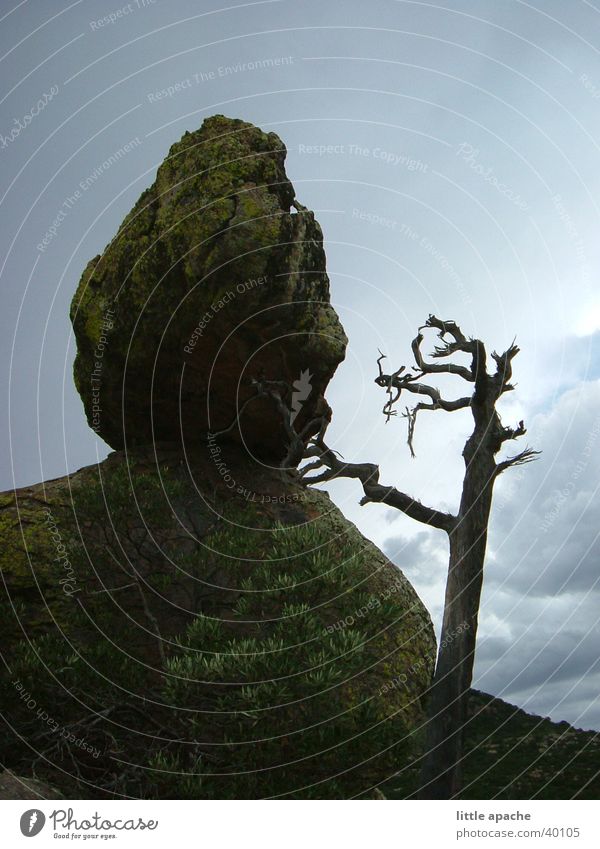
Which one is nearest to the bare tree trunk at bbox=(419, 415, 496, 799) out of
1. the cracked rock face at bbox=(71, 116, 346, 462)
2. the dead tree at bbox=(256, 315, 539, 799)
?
the dead tree at bbox=(256, 315, 539, 799)

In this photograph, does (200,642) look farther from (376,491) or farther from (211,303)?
(211,303)

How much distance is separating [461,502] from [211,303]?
7.51 metres

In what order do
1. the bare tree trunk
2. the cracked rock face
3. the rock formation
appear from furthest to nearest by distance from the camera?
1. the cracked rock face
2. the bare tree trunk
3. the rock formation

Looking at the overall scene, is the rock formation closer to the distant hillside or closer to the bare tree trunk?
the bare tree trunk

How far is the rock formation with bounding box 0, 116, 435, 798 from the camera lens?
11.3m

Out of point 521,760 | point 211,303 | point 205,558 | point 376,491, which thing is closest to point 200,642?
point 205,558

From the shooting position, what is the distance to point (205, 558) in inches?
608

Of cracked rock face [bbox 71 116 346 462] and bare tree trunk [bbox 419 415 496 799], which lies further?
cracked rock face [bbox 71 116 346 462]

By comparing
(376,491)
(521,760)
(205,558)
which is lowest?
(521,760)

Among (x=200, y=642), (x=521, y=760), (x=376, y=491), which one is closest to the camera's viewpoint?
(x=200, y=642)

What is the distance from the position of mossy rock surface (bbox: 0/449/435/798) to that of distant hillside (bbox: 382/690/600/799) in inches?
72.8

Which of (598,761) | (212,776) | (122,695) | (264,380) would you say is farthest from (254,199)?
(598,761)

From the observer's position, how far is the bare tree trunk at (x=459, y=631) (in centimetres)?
1295

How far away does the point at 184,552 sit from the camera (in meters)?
16.5
